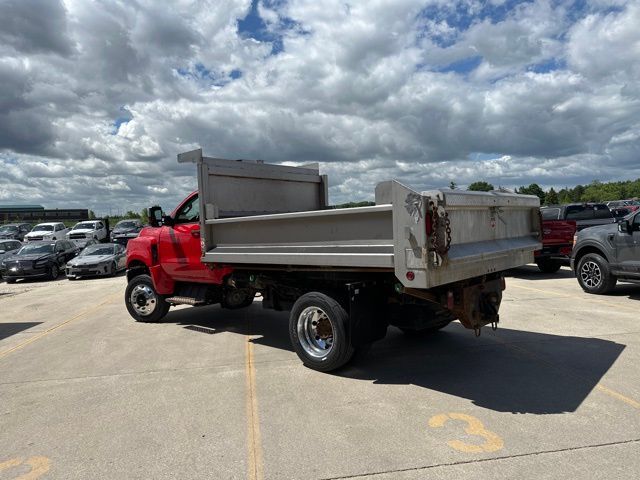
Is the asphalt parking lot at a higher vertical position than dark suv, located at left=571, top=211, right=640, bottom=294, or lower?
lower

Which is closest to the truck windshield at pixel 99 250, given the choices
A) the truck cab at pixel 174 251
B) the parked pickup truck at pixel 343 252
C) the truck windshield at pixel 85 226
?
the truck windshield at pixel 85 226

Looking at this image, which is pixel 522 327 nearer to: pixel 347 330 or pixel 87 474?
pixel 347 330

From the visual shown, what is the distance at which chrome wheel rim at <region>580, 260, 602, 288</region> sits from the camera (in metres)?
9.67

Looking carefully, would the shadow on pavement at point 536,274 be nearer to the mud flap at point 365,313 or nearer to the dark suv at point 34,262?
the mud flap at point 365,313

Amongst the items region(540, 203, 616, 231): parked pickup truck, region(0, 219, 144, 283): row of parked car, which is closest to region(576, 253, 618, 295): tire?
region(540, 203, 616, 231): parked pickup truck

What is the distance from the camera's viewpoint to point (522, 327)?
7.11 metres

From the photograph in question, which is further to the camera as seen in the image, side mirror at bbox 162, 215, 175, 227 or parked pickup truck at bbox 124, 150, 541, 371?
side mirror at bbox 162, 215, 175, 227

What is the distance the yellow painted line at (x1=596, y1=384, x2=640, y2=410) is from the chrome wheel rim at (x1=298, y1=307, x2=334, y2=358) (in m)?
2.65

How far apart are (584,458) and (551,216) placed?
43.8 ft

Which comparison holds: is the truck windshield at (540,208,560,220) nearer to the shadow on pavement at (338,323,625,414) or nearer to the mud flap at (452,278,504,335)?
the shadow on pavement at (338,323,625,414)

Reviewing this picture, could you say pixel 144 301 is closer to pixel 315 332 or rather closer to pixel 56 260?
pixel 315 332

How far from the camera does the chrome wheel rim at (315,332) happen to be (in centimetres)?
534

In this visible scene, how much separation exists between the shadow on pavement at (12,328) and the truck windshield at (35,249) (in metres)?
11.1

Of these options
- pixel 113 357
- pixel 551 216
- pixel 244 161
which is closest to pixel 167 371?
pixel 113 357
